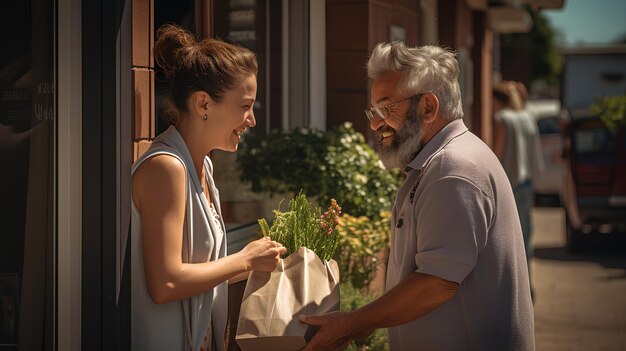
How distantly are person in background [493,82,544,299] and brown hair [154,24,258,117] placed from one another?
649cm

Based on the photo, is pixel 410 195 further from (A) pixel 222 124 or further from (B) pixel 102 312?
(B) pixel 102 312

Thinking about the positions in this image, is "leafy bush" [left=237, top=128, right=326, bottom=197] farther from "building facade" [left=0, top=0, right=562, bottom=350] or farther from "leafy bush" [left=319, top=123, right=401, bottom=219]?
"building facade" [left=0, top=0, right=562, bottom=350]

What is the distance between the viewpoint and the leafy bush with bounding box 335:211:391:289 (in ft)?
19.6

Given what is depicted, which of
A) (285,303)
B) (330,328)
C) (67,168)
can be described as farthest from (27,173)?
(330,328)

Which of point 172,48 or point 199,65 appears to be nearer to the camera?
point 199,65

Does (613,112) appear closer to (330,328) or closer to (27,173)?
(330,328)

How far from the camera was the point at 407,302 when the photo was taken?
10.4 ft

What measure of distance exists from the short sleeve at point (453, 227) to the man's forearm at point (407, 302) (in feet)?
0.13

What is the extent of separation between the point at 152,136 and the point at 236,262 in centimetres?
91

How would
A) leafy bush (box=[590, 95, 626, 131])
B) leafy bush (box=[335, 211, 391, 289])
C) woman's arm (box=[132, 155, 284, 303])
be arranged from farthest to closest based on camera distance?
1. leafy bush (box=[590, 95, 626, 131])
2. leafy bush (box=[335, 211, 391, 289])
3. woman's arm (box=[132, 155, 284, 303])

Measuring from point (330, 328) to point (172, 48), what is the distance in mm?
1012

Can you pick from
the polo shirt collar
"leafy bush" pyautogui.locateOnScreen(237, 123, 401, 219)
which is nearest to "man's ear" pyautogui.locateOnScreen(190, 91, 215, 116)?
the polo shirt collar

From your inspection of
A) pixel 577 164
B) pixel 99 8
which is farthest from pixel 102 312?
pixel 577 164

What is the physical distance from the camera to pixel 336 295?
3393 mm
